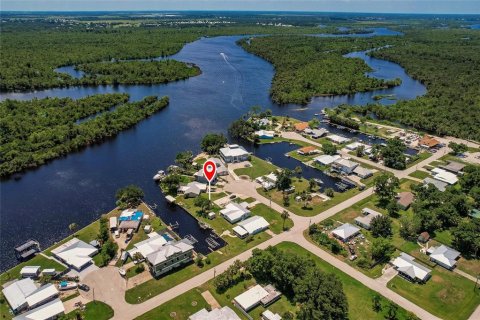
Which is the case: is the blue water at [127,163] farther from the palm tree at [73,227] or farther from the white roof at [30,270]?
the white roof at [30,270]

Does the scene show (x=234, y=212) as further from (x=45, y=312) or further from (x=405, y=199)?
(x=405, y=199)

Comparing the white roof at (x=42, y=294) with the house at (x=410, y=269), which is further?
the house at (x=410, y=269)

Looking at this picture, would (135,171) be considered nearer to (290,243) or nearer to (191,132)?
(191,132)

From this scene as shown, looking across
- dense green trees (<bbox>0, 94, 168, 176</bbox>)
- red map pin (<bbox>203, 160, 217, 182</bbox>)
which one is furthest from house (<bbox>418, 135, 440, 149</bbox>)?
dense green trees (<bbox>0, 94, 168, 176</bbox>)

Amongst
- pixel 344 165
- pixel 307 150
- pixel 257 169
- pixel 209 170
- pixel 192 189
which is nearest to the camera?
pixel 192 189

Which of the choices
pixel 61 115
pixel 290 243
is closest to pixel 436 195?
→ pixel 290 243

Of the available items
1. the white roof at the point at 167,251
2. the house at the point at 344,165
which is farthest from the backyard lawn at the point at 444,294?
the house at the point at 344,165

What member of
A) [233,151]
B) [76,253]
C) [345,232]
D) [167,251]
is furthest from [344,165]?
[76,253]
